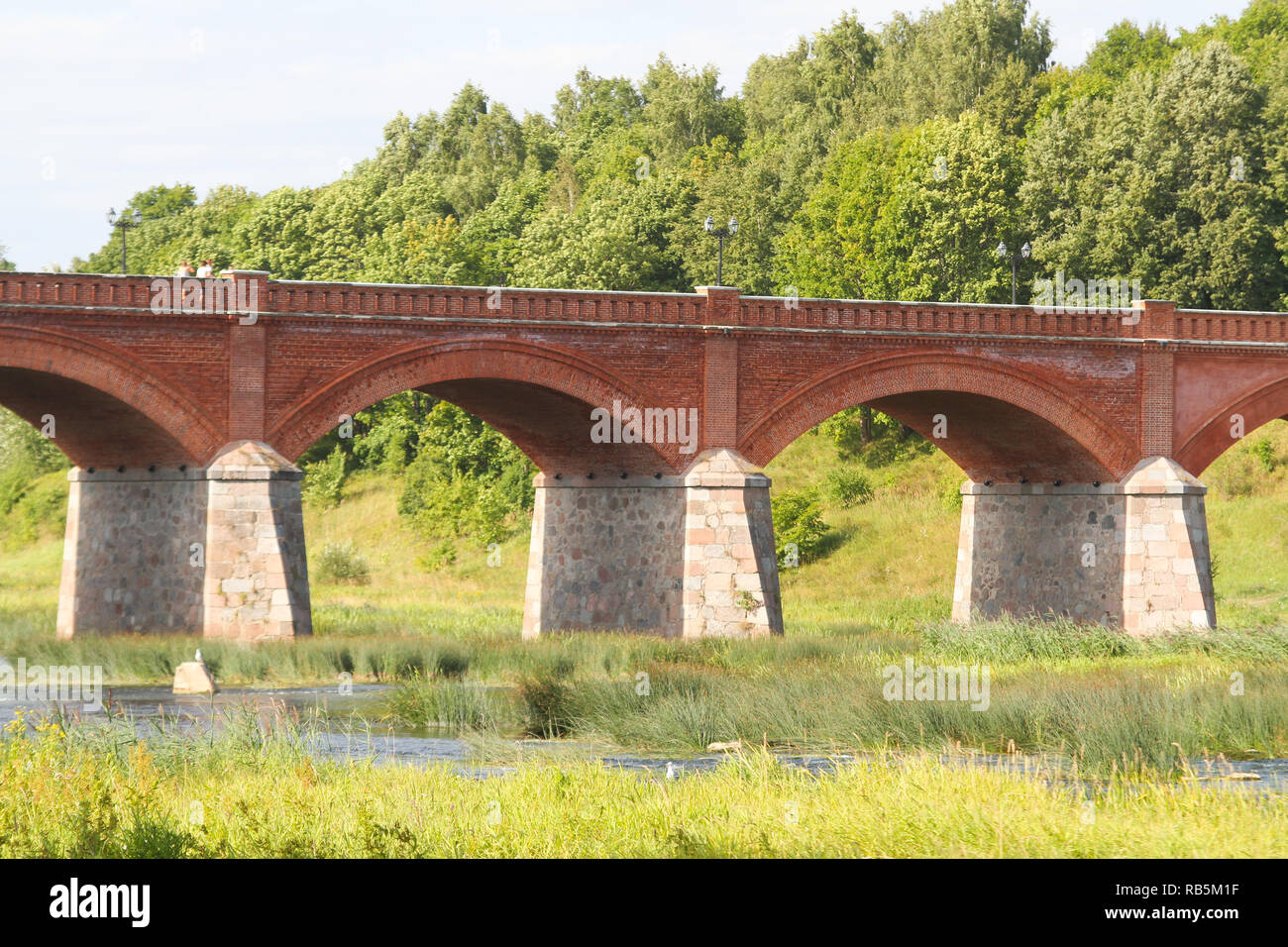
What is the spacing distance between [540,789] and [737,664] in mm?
13956

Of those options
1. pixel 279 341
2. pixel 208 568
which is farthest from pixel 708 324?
pixel 208 568

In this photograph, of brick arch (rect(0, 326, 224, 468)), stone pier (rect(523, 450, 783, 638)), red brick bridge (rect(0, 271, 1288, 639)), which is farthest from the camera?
stone pier (rect(523, 450, 783, 638))

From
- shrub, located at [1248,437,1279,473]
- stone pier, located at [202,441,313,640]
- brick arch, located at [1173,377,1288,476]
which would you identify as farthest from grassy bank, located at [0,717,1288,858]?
shrub, located at [1248,437,1279,473]

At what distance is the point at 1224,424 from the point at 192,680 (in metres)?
23.4

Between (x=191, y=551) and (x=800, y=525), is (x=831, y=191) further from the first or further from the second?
(x=191, y=551)

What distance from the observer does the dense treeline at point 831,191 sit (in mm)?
53594

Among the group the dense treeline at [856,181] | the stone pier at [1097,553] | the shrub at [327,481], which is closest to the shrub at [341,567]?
the shrub at [327,481]

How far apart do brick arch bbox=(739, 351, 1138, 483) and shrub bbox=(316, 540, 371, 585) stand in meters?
22.1

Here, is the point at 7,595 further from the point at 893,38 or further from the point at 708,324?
the point at 893,38

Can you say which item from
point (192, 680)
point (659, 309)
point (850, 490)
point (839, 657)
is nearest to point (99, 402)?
point (192, 680)

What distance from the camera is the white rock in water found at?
25594mm

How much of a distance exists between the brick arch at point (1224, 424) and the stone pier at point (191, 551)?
19.3 m

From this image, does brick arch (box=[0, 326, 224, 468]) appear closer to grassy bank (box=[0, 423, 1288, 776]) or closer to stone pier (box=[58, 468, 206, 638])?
stone pier (box=[58, 468, 206, 638])

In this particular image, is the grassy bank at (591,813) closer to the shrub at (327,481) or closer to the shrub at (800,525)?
the shrub at (800,525)
